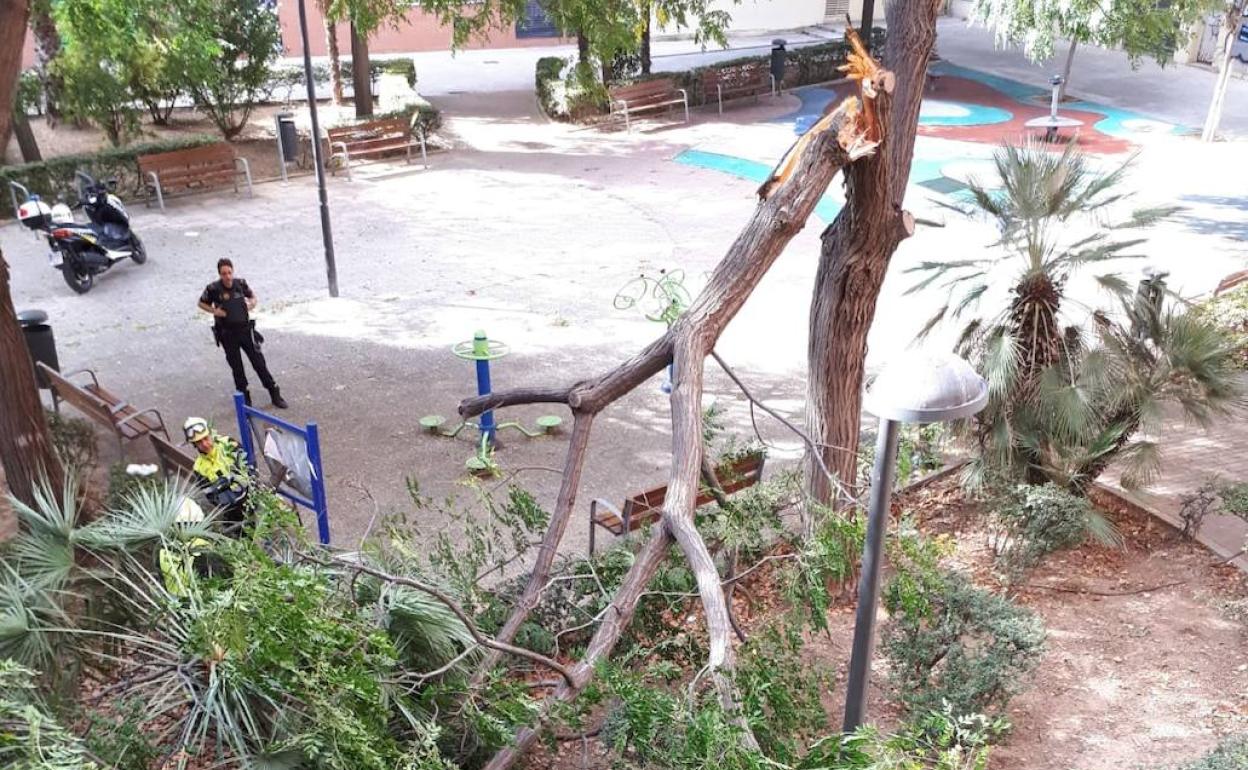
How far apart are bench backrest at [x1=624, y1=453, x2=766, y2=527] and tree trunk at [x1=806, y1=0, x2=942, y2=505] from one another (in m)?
0.52

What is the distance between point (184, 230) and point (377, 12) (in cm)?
395

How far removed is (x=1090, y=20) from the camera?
17844mm

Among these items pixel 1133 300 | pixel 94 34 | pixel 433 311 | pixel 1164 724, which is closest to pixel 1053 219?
pixel 1133 300

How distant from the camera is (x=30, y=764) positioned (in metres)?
3.32

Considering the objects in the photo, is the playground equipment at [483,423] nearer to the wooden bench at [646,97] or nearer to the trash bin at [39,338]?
the trash bin at [39,338]

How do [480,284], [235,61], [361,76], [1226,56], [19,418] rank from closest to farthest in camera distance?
[19,418]
[480,284]
[1226,56]
[235,61]
[361,76]

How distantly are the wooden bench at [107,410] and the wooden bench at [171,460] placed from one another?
0.22 m

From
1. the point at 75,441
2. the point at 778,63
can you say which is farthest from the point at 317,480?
the point at 778,63

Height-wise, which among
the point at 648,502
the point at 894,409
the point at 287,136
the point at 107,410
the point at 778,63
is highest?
the point at 894,409

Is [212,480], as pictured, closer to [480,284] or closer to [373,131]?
[480,284]

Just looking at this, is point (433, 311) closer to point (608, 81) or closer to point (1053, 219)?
point (1053, 219)

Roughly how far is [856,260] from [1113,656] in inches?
110

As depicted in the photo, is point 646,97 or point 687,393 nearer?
point 687,393

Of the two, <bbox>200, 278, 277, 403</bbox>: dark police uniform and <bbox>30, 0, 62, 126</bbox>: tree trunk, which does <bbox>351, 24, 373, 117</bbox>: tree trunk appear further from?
<bbox>200, 278, 277, 403</bbox>: dark police uniform
